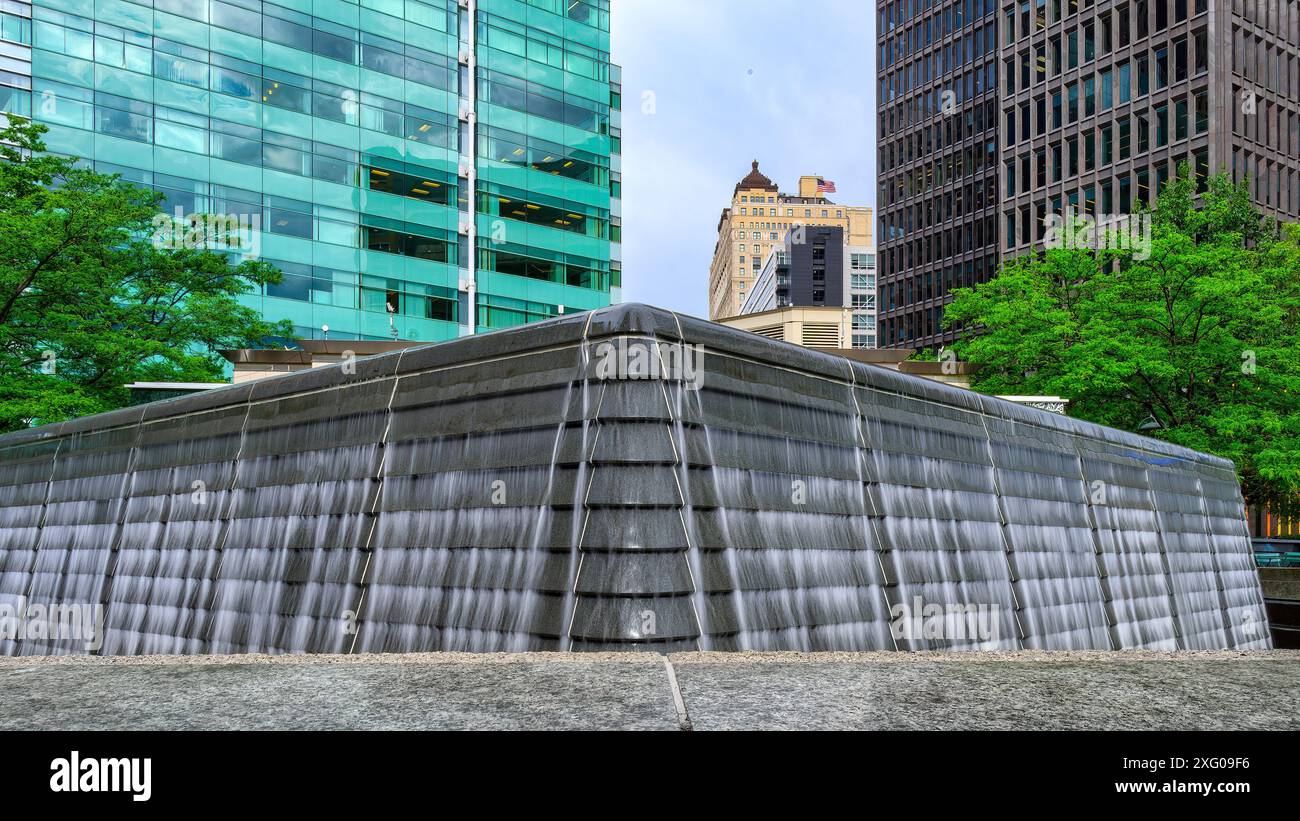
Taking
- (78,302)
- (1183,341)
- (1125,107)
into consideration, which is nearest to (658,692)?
(78,302)

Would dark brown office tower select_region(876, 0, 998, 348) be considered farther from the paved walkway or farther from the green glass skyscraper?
the paved walkway

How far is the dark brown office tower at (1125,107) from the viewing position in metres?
62.5

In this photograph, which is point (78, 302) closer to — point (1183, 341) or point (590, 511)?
point (590, 511)

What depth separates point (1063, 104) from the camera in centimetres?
7556

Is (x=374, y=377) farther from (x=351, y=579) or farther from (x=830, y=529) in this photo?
(x=830, y=529)

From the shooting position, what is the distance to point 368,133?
185ft

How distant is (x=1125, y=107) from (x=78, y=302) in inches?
2661

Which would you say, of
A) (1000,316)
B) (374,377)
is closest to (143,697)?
(374,377)

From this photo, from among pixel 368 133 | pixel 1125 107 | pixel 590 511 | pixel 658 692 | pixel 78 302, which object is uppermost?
pixel 1125 107

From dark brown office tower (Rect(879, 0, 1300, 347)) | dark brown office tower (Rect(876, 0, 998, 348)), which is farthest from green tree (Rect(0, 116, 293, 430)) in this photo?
dark brown office tower (Rect(876, 0, 998, 348))

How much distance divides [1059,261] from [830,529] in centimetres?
3423

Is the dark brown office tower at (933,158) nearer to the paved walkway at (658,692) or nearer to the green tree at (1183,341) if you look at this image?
the green tree at (1183,341)

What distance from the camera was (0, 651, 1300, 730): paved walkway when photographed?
2961 mm

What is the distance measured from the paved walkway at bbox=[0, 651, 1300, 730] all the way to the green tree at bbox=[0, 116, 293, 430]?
81.7 ft
